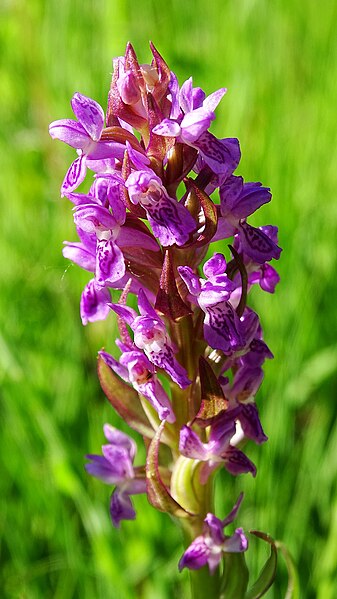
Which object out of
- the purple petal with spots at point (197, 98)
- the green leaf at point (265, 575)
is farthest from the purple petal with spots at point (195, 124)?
the green leaf at point (265, 575)

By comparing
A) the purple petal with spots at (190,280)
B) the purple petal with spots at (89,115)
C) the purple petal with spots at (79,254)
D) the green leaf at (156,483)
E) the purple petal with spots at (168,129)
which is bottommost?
the green leaf at (156,483)

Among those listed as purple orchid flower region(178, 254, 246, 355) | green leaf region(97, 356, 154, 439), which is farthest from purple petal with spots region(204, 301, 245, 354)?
green leaf region(97, 356, 154, 439)

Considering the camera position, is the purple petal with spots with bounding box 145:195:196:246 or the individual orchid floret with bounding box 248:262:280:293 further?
the individual orchid floret with bounding box 248:262:280:293

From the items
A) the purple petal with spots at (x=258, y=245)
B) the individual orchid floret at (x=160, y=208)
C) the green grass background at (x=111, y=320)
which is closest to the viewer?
the individual orchid floret at (x=160, y=208)

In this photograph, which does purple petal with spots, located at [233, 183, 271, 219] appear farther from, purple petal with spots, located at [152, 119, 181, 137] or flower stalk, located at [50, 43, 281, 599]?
purple petal with spots, located at [152, 119, 181, 137]

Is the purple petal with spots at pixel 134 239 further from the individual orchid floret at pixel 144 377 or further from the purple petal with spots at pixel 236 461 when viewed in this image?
the purple petal with spots at pixel 236 461

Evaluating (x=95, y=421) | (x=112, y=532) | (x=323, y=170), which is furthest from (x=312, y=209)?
(x=112, y=532)

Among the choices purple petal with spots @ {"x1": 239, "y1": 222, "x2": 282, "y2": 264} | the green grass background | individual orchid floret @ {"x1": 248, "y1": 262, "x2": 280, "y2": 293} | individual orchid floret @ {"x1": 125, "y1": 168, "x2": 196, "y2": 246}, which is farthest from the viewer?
the green grass background
